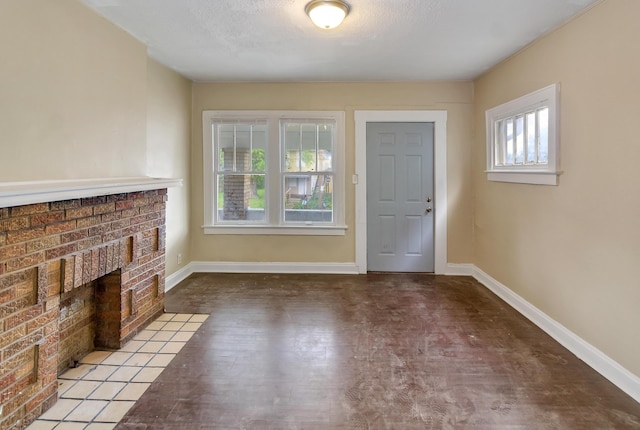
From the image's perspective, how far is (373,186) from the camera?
4.70 m

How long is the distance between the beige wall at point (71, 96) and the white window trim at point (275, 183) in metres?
0.97

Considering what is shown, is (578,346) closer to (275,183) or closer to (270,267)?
(270,267)

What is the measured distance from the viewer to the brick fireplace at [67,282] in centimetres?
173

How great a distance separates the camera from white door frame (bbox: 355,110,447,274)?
456 cm

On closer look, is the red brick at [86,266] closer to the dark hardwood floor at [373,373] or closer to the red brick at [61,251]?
the red brick at [61,251]

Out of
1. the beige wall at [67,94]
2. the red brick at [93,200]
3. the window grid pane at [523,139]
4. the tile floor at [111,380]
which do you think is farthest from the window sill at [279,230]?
the red brick at [93,200]

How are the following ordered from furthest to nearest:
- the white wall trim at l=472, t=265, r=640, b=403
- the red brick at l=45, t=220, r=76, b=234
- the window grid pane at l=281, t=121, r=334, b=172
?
the window grid pane at l=281, t=121, r=334, b=172 → the white wall trim at l=472, t=265, r=640, b=403 → the red brick at l=45, t=220, r=76, b=234

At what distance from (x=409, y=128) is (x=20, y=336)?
4.31m

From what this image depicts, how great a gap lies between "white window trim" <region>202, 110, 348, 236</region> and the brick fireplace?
154 centimetres

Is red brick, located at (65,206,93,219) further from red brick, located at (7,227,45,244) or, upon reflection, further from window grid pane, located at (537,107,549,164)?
window grid pane, located at (537,107,549,164)

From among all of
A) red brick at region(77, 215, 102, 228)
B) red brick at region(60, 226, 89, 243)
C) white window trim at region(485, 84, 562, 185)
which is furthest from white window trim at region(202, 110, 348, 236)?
red brick at region(60, 226, 89, 243)

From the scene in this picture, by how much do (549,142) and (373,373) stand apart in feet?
7.73

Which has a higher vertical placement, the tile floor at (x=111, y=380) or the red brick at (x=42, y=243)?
the red brick at (x=42, y=243)

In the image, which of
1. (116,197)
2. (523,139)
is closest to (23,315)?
(116,197)
